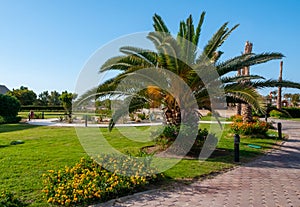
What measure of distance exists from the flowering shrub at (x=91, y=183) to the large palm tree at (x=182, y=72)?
10.00ft

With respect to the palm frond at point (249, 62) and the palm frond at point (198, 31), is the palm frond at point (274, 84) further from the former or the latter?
the palm frond at point (198, 31)

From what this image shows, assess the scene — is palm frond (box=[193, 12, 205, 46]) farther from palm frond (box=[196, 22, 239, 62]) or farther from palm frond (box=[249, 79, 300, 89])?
palm frond (box=[249, 79, 300, 89])

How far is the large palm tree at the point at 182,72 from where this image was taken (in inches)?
324

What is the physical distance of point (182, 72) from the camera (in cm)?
839

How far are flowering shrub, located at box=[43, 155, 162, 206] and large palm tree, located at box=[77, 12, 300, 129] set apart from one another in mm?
3047

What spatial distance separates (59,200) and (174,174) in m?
2.81

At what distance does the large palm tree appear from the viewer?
8.23 m

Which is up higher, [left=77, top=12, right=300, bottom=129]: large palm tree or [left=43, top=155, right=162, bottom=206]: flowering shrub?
[left=77, top=12, right=300, bottom=129]: large palm tree

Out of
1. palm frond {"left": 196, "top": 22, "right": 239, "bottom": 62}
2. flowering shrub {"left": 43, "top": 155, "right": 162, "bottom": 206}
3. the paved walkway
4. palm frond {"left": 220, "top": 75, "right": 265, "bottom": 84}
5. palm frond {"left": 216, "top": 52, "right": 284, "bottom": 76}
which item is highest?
palm frond {"left": 196, "top": 22, "right": 239, "bottom": 62}

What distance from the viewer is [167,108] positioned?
9.38m

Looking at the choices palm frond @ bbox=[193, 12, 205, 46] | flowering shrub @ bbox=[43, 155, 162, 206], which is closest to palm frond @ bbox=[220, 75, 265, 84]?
palm frond @ bbox=[193, 12, 205, 46]

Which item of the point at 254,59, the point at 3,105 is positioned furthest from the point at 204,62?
the point at 3,105

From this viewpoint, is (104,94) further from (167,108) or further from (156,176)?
(156,176)

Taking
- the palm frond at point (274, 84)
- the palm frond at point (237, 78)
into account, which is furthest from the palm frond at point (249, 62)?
the palm frond at point (274, 84)
